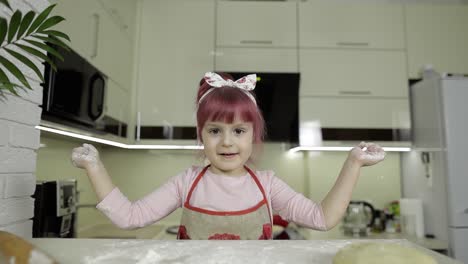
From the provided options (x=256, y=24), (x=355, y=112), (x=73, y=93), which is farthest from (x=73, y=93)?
(x=355, y=112)

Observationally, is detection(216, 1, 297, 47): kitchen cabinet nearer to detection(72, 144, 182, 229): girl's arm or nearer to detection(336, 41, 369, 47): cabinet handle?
detection(336, 41, 369, 47): cabinet handle

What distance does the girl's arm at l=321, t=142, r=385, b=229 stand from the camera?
756mm

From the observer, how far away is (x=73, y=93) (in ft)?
4.30

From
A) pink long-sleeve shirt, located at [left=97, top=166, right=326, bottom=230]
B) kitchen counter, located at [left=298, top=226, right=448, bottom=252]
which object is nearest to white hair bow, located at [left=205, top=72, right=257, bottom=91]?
pink long-sleeve shirt, located at [left=97, top=166, right=326, bottom=230]

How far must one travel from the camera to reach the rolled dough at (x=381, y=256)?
42 centimetres

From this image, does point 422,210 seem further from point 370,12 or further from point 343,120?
point 370,12

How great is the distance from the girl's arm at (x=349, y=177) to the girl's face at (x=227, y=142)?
25cm

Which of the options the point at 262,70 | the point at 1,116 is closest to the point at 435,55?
the point at 262,70

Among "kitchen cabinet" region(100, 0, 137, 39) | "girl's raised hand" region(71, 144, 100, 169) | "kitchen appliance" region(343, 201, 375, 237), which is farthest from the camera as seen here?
"kitchen appliance" region(343, 201, 375, 237)

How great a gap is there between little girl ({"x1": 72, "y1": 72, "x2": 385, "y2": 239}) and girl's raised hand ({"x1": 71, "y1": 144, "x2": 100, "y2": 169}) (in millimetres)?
35

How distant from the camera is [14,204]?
767 mm

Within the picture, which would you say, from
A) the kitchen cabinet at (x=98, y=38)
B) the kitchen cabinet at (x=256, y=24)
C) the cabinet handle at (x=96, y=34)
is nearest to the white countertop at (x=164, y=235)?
the kitchen cabinet at (x=98, y=38)

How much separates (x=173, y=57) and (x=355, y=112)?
1.31 m

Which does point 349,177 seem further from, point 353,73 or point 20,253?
point 353,73
